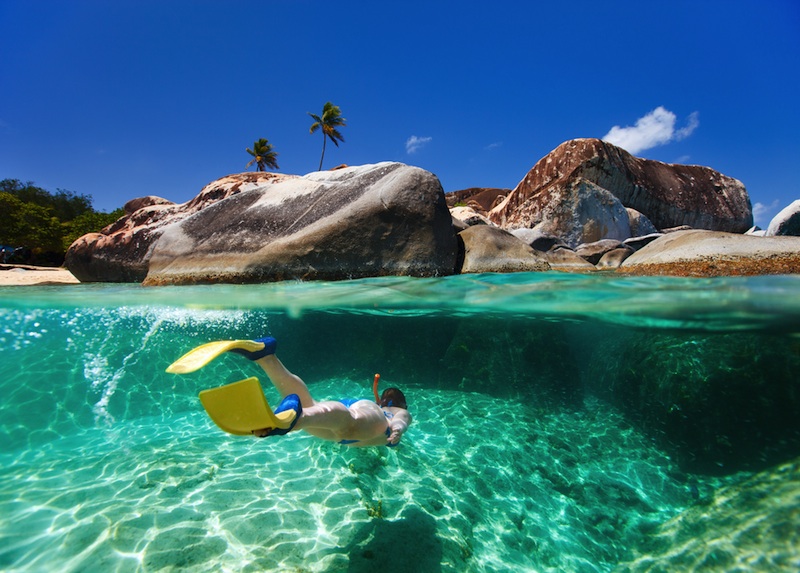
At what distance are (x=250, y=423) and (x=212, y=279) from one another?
8.05 meters

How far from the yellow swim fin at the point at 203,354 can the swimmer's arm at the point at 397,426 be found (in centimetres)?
162

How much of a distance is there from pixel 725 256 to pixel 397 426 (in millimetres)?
8805

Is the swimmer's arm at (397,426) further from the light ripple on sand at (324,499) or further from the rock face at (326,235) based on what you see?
the rock face at (326,235)

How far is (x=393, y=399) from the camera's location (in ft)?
15.1

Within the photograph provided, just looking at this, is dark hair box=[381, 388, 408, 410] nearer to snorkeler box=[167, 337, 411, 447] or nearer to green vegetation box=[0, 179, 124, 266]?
snorkeler box=[167, 337, 411, 447]

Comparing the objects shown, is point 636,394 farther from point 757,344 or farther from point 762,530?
point 762,530

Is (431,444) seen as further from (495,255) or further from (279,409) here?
(495,255)

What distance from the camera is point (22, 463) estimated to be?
5.36 meters

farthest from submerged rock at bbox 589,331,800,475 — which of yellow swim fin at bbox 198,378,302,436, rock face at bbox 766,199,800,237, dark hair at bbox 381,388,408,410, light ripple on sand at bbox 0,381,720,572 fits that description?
yellow swim fin at bbox 198,378,302,436

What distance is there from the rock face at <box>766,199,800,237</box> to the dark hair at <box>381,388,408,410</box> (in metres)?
13.1

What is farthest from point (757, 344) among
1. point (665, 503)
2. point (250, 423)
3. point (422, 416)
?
point (250, 423)

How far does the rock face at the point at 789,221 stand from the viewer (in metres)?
10.9

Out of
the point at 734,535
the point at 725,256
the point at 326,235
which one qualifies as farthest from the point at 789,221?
the point at 326,235

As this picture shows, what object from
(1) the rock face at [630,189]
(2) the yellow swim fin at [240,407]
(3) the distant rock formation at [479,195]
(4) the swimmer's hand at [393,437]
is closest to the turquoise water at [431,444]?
(4) the swimmer's hand at [393,437]
